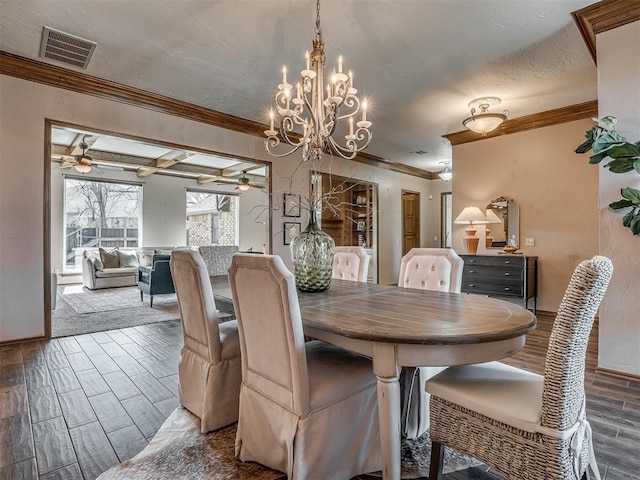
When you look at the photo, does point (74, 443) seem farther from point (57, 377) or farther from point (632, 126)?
point (632, 126)

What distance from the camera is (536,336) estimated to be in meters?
3.71

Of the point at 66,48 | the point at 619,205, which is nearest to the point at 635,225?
the point at 619,205

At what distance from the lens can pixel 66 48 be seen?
10.1 feet

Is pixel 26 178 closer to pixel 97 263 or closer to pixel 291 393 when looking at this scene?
pixel 291 393

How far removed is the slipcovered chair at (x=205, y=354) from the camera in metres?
1.86

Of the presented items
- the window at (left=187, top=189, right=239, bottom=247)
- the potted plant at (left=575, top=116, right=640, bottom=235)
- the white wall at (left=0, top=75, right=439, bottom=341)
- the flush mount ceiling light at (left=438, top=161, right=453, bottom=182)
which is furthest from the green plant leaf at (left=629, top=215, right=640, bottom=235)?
the window at (left=187, top=189, right=239, bottom=247)

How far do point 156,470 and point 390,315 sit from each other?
1.29 m

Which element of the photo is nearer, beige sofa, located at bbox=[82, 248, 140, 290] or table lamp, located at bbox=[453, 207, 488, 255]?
table lamp, located at bbox=[453, 207, 488, 255]

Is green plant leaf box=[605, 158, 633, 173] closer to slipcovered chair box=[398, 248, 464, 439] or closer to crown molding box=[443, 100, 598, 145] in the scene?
slipcovered chair box=[398, 248, 464, 439]

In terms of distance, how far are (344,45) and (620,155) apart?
7.44 ft

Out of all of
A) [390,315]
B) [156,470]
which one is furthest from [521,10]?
[156,470]

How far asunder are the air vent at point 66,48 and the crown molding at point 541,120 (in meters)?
4.85

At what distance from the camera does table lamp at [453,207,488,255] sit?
498 cm

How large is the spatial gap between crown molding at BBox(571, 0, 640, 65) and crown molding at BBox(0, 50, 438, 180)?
12.2 feet
